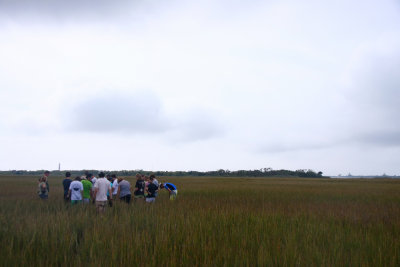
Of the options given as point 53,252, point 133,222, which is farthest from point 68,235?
point 133,222

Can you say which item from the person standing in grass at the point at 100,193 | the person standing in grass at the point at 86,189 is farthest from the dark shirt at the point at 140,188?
the person standing in grass at the point at 100,193

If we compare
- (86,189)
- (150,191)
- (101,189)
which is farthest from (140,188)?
(101,189)

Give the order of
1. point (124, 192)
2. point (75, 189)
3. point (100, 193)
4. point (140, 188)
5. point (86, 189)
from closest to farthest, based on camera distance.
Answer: point (100, 193) < point (75, 189) < point (86, 189) < point (124, 192) < point (140, 188)

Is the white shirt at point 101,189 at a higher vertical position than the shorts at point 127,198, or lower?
higher

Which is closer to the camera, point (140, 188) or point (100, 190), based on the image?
point (100, 190)

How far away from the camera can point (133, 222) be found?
291 inches

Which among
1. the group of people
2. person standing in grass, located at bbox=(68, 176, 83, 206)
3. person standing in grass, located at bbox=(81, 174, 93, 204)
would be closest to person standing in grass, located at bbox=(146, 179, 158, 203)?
the group of people

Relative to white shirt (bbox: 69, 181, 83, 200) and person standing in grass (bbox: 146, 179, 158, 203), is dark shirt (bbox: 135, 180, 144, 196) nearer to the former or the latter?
person standing in grass (bbox: 146, 179, 158, 203)

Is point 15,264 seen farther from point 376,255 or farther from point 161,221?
point 376,255

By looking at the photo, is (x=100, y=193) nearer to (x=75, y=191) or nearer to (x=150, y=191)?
(x=75, y=191)

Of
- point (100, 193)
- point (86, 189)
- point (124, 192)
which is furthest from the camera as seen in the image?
point (124, 192)

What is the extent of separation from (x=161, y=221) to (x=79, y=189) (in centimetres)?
506

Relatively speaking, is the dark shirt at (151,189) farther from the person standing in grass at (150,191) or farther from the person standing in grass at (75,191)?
the person standing in grass at (75,191)

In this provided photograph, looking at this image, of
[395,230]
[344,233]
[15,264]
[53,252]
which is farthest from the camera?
[395,230]
